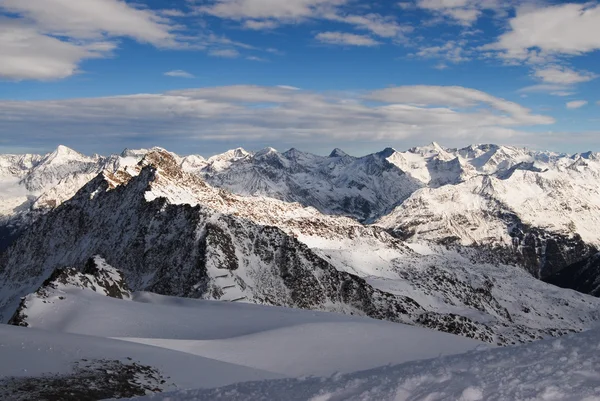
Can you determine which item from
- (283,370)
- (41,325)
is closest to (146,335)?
(41,325)

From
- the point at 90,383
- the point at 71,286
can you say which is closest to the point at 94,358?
the point at 90,383

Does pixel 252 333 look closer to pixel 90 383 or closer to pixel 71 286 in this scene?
pixel 90 383

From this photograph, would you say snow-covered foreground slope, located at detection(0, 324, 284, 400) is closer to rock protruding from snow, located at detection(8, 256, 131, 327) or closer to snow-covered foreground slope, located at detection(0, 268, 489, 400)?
snow-covered foreground slope, located at detection(0, 268, 489, 400)

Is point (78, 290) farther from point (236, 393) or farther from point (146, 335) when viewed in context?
point (236, 393)

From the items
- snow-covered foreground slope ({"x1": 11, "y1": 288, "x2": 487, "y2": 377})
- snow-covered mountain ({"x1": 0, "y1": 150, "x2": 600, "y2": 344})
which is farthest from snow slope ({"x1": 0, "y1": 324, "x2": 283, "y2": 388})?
snow-covered mountain ({"x1": 0, "y1": 150, "x2": 600, "y2": 344})

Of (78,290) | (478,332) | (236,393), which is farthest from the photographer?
(478,332)
